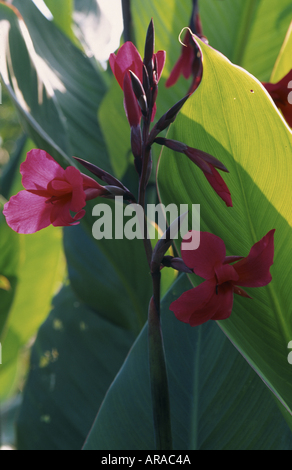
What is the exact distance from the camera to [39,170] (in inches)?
10.6

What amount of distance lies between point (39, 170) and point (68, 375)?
58 centimetres

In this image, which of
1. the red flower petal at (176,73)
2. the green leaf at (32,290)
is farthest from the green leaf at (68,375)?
the red flower petal at (176,73)

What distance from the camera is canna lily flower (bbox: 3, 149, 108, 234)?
26 centimetres

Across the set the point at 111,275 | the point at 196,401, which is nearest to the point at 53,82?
the point at 111,275

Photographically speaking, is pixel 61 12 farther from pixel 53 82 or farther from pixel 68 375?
pixel 68 375

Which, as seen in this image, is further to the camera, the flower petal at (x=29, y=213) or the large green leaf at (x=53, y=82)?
the large green leaf at (x=53, y=82)

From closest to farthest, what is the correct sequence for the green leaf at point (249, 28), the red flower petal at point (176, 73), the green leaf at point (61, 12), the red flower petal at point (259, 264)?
the red flower petal at point (259, 264)
the red flower petal at point (176, 73)
the green leaf at point (249, 28)
the green leaf at point (61, 12)

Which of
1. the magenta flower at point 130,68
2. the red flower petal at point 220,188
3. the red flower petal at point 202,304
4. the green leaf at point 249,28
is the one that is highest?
the green leaf at point 249,28

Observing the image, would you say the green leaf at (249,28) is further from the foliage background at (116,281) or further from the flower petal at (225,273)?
the flower petal at (225,273)

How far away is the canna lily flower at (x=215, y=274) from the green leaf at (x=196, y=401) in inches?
8.7

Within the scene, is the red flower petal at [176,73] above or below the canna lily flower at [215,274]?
above

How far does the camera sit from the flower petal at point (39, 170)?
264 mm

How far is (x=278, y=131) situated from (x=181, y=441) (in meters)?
0.41
